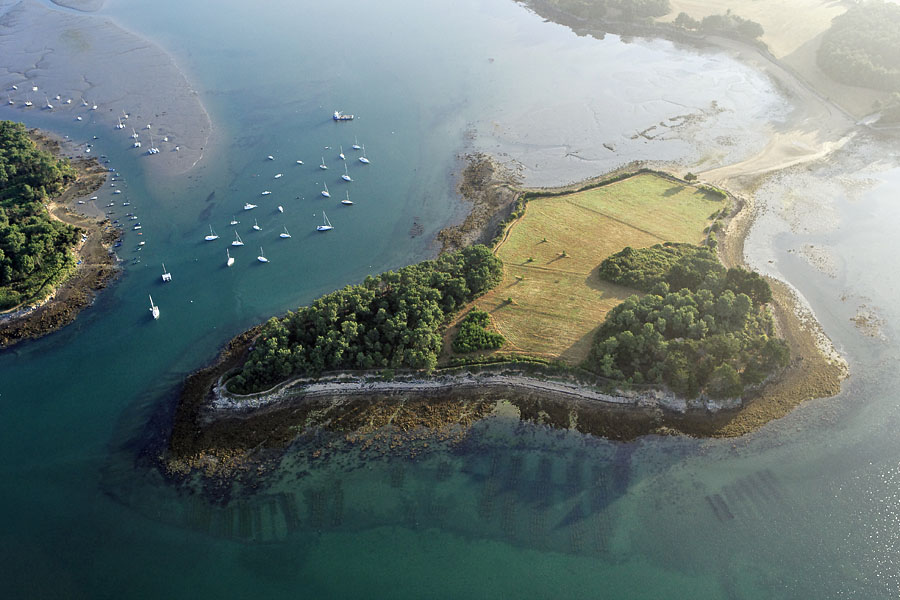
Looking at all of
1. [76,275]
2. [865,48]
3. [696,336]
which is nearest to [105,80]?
[76,275]

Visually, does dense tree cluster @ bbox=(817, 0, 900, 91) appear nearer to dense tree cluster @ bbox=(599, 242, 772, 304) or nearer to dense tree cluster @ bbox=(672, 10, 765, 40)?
dense tree cluster @ bbox=(672, 10, 765, 40)

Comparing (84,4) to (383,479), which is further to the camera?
(84,4)

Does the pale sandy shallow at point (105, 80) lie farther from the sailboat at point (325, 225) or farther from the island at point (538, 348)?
the island at point (538, 348)

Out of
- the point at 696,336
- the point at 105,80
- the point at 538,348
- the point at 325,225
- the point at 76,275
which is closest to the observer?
the point at 696,336

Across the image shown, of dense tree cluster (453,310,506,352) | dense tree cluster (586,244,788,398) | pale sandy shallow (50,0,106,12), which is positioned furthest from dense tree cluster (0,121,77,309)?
pale sandy shallow (50,0,106,12)

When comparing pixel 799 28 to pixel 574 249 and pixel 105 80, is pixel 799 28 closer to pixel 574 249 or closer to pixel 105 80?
pixel 574 249

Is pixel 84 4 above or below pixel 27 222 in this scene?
above

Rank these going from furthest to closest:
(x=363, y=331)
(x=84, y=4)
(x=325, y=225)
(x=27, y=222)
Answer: (x=84, y=4)
(x=325, y=225)
(x=27, y=222)
(x=363, y=331)

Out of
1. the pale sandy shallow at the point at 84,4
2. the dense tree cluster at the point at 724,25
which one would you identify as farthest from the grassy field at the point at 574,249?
the pale sandy shallow at the point at 84,4
